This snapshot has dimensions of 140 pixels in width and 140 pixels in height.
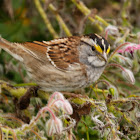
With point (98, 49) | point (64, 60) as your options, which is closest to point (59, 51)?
point (64, 60)

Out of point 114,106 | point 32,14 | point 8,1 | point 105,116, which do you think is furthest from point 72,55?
point 32,14

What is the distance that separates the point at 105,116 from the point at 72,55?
2.56ft

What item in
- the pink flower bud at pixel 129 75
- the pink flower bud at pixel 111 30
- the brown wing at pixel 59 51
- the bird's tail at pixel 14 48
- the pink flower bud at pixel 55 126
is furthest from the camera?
the pink flower bud at pixel 111 30

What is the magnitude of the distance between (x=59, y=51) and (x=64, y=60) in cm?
10

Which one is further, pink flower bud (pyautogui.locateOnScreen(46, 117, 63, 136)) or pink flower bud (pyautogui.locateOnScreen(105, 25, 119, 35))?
pink flower bud (pyautogui.locateOnScreen(105, 25, 119, 35))

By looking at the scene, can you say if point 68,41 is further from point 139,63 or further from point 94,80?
point 139,63

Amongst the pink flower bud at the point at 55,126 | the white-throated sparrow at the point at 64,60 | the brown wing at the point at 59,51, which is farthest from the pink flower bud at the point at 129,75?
the pink flower bud at the point at 55,126

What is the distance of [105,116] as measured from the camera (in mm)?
2135

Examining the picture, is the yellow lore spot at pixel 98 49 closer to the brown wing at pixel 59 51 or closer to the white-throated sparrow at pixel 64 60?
the white-throated sparrow at pixel 64 60

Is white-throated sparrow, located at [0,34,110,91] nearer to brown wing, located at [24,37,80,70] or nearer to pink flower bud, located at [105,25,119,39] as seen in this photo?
brown wing, located at [24,37,80,70]

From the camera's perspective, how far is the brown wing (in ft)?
8.82

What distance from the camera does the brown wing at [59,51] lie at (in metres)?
2.69

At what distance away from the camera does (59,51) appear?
2738 mm

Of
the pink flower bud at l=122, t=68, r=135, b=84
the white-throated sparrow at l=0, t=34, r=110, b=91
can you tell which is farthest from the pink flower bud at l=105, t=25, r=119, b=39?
the pink flower bud at l=122, t=68, r=135, b=84
